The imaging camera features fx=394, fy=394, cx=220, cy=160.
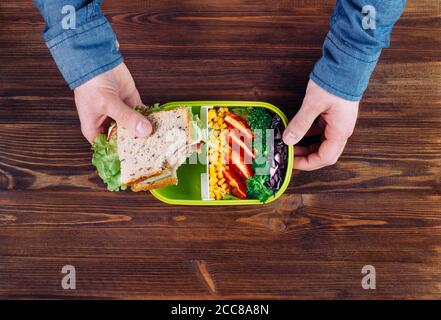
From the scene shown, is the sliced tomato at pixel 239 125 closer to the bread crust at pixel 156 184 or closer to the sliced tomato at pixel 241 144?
the sliced tomato at pixel 241 144

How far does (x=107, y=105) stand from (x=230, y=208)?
0.61 meters

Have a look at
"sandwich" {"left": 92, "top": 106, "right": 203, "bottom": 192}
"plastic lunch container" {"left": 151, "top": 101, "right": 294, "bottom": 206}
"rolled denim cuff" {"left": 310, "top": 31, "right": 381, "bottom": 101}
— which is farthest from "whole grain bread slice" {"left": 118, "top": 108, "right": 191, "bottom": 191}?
"rolled denim cuff" {"left": 310, "top": 31, "right": 381, "bottom": 101}

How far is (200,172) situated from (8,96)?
0.82 metres

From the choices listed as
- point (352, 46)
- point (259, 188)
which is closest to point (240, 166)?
point (259, 188)

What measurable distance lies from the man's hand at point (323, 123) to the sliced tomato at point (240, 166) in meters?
0.18

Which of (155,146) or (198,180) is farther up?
(155,146)

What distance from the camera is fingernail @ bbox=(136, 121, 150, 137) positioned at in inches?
47.1

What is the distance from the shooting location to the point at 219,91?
1533 millimetres

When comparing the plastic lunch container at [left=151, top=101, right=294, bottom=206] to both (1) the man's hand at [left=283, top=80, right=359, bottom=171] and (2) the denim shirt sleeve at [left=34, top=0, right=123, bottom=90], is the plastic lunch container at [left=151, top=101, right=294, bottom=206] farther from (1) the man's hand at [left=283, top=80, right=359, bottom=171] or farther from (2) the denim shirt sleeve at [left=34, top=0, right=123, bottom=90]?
(2) the denim shirt sleeve at [left=34, top=0, right=123, bottom=90]

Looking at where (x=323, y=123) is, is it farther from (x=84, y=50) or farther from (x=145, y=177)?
(x=84, y=50)

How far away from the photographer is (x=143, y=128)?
1.20 meters

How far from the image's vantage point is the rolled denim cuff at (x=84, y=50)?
1148mm
